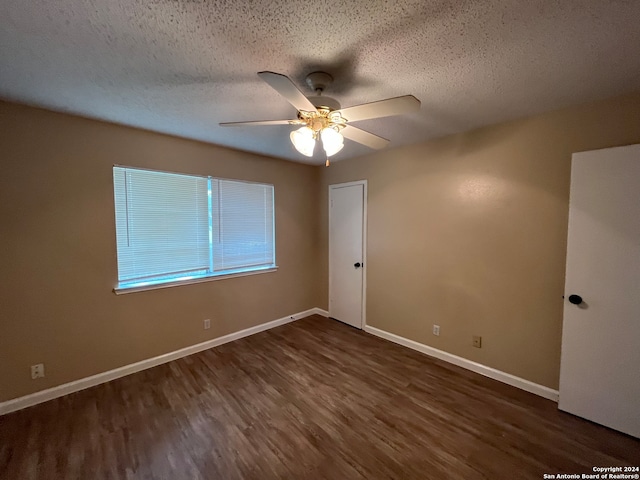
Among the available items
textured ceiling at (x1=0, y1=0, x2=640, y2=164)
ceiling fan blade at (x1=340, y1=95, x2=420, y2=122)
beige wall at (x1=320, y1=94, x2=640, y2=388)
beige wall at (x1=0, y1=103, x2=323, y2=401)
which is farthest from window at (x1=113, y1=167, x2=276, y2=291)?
ceiling fan blade at (x1=340, y1=95, x2=420, y2=122)

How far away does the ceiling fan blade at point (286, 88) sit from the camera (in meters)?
1.12

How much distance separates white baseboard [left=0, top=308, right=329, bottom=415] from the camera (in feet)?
6.82

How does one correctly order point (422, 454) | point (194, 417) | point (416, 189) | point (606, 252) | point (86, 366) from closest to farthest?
1. point (422, 454)
2. point (606, 252)
3. point (194, 417)
4. point (86, 366)
5. point (416, 189)

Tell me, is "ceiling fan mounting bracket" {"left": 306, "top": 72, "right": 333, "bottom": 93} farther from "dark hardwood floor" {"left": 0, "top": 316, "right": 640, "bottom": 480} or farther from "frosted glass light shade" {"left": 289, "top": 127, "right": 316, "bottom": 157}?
"dark hardwood floor" {"left": 0, "top": 316, "right": 640, "bottom": 480}

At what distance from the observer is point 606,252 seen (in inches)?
74.0

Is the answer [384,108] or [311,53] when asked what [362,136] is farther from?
[311,53]

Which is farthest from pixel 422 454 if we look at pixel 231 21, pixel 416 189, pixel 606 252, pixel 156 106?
pixel 156 106

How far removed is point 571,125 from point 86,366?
465cm

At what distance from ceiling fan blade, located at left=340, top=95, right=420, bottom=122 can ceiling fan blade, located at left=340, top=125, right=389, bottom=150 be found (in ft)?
0.57

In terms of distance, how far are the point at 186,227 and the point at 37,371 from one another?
1681 mm

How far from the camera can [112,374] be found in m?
2.48

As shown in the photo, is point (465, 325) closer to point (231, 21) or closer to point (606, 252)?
point (606, 252)

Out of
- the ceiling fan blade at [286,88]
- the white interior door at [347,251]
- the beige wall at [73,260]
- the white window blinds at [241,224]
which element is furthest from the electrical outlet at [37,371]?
the white interior door at [347,251]

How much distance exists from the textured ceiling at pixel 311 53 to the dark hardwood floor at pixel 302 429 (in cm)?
243
